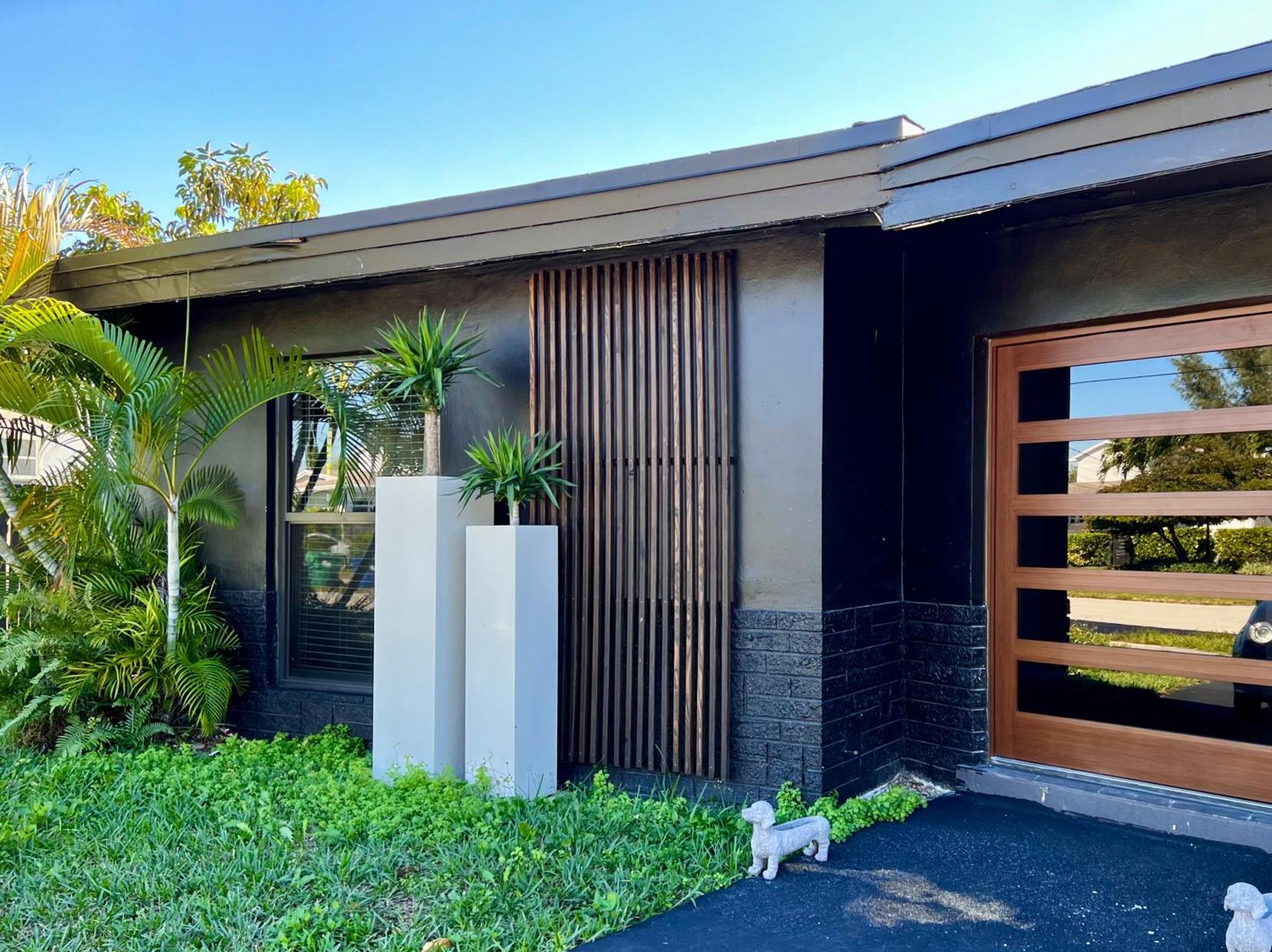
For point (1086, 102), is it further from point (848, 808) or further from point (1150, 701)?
point (848, 808)

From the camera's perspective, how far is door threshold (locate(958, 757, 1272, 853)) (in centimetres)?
393

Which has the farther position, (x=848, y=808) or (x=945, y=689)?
(x=945, y=689)

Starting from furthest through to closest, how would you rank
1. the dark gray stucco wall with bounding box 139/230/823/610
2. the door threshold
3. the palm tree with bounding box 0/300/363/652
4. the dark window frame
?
1. the dark window frame
2. the palm tree with bounding box 0/300/363/652
3. the dark gray stucco wall with bounding box 139/230/823/610
4. the door threshold

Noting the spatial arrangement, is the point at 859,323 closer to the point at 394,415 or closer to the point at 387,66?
the point at 394,415

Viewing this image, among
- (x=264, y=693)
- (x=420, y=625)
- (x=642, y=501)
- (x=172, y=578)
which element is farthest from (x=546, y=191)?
(x=264, y=693)

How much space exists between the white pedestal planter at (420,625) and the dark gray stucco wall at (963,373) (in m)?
2.28

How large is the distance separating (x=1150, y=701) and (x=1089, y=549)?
719 mm

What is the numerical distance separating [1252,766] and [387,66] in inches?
528

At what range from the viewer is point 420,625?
15.3 feet

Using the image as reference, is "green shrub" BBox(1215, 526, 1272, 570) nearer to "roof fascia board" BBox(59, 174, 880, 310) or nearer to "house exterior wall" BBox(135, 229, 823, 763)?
"house exterior wall" BBox(135, 229, 823, 763)

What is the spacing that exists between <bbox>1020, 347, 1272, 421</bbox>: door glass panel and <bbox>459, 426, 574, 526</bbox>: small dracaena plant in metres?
2.34

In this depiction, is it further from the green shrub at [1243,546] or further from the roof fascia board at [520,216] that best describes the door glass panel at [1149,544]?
the roof fascia board at [520,216]

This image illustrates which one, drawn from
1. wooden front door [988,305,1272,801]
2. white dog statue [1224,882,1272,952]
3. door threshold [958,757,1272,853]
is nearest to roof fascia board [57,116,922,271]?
wooden front door [988,305,1272,801]

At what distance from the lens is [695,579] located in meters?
4.62
